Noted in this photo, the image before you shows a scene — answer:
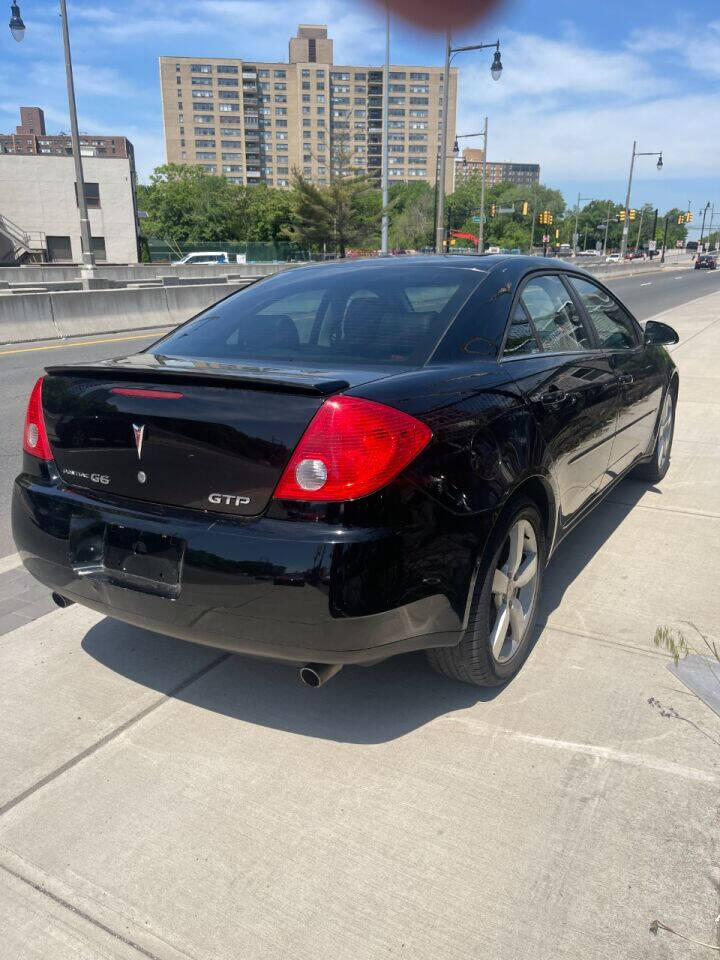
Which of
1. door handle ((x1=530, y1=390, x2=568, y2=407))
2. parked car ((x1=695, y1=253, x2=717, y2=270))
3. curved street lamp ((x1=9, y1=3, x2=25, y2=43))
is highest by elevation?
curved street lamp ((x1=9, y1=3, x2=25, y2=43))

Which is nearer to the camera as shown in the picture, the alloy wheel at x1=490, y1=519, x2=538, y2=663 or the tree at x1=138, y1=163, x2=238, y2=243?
the alloy wheel at x1=490, y1=519, x2=538, y2=663

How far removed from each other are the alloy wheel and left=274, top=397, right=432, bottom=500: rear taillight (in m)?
0.76

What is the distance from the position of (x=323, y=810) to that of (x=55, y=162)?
6700cm

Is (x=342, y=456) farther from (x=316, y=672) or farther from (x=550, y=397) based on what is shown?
(x=550, y=397)

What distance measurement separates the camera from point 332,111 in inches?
6457

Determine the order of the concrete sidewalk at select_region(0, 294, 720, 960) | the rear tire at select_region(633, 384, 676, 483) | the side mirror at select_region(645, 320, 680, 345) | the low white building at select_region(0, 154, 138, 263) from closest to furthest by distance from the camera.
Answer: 1. the concrete sidewalk at select_region(0, 294, 720, 960)
2. the side mirror at select_region(645, 320, 680, 345)
3. the rear tire at select_region(633, 384, 676, 483)
4. the low white building at select_region(0, 154, 138, 263)

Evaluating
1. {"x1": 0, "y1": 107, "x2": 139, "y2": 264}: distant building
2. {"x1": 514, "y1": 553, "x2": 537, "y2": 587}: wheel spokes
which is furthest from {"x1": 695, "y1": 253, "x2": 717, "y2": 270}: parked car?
{"x1": 514, "y1": 553, "x2": 537, "y2": 587}: wheel spokes

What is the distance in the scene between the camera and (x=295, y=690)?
3027 millimetres

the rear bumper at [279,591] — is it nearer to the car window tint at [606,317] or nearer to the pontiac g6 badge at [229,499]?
the pontiac g6 badge at [229,499]

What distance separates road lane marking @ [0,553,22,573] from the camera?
166 inches

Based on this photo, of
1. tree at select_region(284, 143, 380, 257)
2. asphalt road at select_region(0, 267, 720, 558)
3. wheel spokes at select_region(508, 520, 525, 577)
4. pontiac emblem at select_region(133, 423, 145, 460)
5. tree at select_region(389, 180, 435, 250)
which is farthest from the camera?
tree at select_region(389, 180, 435, 250)

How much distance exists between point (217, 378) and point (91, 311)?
16.8 meters

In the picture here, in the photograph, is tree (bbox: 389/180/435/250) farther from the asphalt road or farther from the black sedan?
the black sedan

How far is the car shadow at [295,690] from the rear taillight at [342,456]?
3.23 feet
